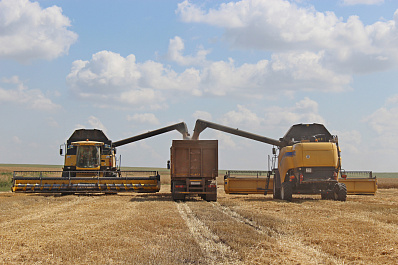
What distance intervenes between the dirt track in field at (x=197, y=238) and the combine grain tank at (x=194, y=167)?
27.1 feet

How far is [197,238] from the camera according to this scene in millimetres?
10844

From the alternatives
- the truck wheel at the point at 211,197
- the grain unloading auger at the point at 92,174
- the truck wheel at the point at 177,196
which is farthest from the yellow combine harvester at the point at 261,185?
the grain unloading auger at the point at 92,174

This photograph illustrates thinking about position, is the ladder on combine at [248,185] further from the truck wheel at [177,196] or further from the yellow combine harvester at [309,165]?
the truck wheel at [177,196]

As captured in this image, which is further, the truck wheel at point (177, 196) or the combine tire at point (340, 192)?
the truck wheel at point (177, 196)

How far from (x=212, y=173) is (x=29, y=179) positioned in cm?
1114

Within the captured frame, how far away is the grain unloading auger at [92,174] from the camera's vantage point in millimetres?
27766

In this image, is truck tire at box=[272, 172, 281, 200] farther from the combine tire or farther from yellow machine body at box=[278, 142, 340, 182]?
the combine tire

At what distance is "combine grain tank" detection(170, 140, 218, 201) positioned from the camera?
24.4 m

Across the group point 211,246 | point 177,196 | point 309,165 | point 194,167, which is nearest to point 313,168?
point 309,165

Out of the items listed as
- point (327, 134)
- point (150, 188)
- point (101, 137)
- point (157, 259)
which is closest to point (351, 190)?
point (327, 134)

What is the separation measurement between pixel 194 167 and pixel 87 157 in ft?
32.5

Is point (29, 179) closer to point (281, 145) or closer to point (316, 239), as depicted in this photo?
point (281, 145)

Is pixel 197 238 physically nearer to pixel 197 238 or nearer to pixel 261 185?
pixel 197 238

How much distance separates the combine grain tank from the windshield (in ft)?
29.2
